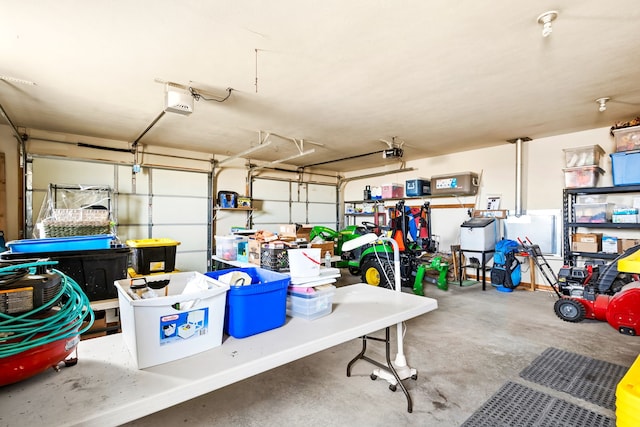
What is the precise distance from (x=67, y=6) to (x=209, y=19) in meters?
0.96

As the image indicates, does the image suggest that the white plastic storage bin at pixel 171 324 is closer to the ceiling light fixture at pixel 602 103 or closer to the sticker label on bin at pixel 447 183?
the ceiling light fixture at pixel 602 103

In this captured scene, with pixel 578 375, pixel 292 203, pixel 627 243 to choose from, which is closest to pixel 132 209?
pixel 292 203

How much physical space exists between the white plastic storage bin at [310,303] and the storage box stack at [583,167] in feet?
17.1

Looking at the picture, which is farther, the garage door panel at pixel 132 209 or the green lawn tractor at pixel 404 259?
the garage door panel at pixel 132 209

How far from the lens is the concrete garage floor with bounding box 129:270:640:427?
6.73 feet

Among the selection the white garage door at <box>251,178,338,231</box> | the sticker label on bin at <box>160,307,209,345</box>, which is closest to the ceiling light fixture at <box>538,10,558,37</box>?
the sticker label on bin at <box>160,307,209,345</box>

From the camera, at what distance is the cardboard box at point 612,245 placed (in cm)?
464

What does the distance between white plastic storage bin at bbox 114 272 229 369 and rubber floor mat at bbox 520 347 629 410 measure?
264 cm

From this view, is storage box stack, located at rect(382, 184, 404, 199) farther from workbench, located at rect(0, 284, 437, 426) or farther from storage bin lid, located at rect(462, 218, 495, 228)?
workbench, located at rect(0, 284, 437, 426)

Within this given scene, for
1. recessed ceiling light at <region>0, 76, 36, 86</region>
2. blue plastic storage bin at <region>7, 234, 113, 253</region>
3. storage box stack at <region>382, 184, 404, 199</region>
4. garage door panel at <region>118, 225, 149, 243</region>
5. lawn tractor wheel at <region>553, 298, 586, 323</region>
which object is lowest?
lawn tractor wheel at <region>553, 298, 586, 323</region>

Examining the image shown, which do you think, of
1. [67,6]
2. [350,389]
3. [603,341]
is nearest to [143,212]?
[67,6]

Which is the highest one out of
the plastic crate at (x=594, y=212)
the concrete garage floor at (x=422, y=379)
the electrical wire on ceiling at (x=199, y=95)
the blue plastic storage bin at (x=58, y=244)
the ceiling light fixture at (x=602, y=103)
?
the electrical wire on ceiling at (x=199, y=95)

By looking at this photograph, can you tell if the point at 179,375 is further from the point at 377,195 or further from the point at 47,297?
the point at 377,195

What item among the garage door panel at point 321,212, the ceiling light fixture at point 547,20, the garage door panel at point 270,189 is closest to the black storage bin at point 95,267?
the ceiling light fixture at point 547,20
